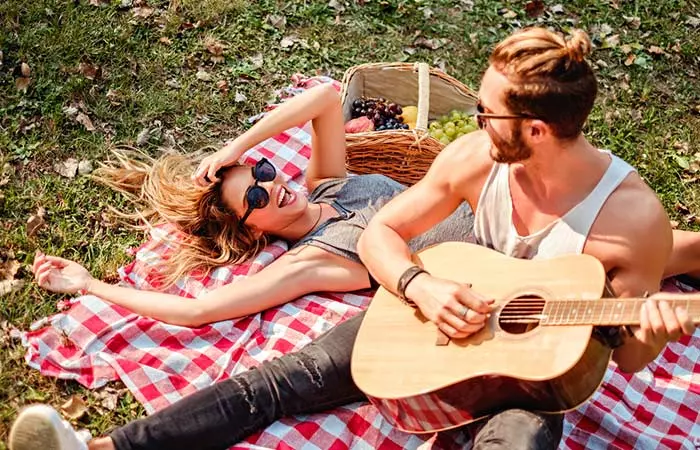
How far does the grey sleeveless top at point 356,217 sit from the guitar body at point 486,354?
51cm

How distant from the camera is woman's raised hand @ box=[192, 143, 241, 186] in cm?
438

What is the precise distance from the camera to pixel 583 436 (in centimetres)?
380

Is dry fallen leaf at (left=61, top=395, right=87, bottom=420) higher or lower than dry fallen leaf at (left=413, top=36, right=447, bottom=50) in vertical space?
lower

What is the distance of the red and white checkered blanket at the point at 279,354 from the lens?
12.4 feet

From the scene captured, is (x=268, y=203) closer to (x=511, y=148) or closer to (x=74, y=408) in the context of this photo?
(x=74, y=408)

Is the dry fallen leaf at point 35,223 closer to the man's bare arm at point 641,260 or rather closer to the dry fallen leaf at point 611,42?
the man's bare arm at point 641,260

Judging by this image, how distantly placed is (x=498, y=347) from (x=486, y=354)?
55mm

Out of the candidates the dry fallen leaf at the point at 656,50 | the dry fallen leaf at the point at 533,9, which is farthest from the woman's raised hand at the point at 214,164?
the dry fallen leaf at the point at 656,50

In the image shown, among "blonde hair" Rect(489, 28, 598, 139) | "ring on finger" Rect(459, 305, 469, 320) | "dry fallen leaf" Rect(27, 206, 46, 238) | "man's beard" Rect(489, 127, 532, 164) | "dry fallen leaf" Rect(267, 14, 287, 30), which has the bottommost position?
"dry fallen leaf" Rect(27, 206, 46, 238)

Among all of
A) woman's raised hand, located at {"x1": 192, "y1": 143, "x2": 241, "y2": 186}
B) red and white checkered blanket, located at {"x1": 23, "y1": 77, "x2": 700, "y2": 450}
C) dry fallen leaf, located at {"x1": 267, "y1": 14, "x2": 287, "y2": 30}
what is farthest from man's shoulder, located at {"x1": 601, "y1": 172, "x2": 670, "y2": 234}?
dry fallen leaf, located at {"x1": 267, "y1": 14, "x2": 287, "y2": 30}

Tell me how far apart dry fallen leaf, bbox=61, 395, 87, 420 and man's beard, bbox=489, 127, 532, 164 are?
7.85 ft

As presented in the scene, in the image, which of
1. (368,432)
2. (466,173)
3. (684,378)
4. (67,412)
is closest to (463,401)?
(368,432)

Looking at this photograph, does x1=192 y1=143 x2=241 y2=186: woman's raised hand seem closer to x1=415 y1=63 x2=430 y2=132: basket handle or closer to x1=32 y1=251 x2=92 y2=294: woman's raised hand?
x1=32 y1=251 x2=92 y2=294: woman's raised hand

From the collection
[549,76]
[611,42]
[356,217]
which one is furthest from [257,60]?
[549,76]
